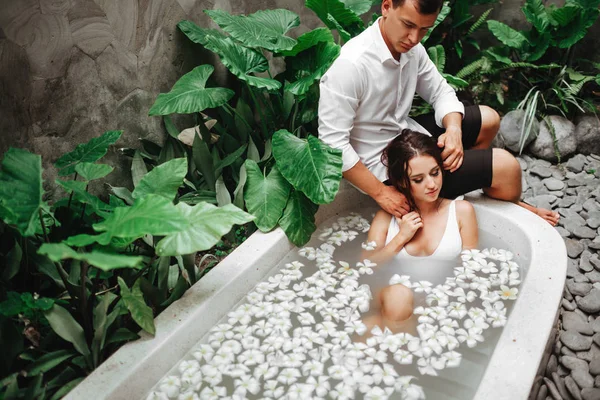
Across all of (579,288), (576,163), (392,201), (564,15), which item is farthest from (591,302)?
(564,15)

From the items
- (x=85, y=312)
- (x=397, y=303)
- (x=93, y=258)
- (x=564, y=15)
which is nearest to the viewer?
(x=93, y=258)

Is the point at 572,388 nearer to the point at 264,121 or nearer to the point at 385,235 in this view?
the point at 385,235

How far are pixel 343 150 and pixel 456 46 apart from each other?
72.4 inches

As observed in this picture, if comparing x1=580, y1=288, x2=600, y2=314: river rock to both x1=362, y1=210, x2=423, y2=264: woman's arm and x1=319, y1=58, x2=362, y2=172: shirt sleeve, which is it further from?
x1=319, y1=58, x2=362, y2=172: shirt sleeve

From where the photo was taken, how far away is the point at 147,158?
8.50 feet

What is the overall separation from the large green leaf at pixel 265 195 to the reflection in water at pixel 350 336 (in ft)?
0.70

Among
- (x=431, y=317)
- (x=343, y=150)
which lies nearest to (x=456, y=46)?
(x=343, y=150)

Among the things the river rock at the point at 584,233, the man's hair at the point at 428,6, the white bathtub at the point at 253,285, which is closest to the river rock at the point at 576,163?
the river rock at the point at 584,233

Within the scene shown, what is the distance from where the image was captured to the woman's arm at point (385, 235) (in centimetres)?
219

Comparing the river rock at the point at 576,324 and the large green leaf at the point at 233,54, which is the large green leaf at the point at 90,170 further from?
the river rock at the point at 576,324

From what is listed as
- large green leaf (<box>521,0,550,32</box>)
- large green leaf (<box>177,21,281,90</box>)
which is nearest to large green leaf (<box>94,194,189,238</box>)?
large green leaf (<box>177,21,281,90</box>)

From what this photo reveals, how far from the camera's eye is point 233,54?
248 cm

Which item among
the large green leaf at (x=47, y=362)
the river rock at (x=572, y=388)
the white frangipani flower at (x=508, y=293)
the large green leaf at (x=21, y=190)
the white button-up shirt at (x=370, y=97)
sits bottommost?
the river rock at (x=572, y=388)

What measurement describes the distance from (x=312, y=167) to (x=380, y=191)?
1.06 ft
